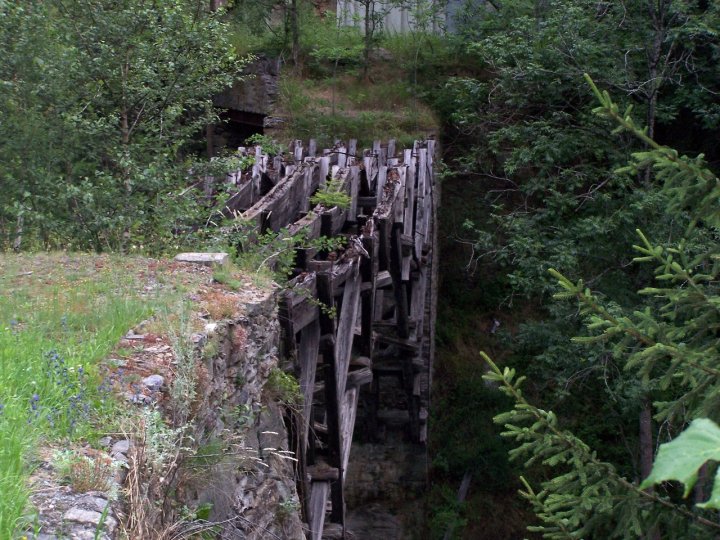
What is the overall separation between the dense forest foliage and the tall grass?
141cm

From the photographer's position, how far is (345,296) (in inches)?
249

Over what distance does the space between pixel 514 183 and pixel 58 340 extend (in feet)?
27.5

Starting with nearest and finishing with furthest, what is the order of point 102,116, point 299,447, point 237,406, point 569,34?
point 237,406 < point 299,447 < point 102,116 < point 569,34

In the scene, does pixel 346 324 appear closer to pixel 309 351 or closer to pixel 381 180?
pixel 309 351

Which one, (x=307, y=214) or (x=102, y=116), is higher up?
(x=102, y=116)

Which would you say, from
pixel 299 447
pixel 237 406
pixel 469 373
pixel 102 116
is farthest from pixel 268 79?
pixel 237 406

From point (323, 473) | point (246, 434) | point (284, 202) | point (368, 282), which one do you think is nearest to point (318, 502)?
point (323, 473)

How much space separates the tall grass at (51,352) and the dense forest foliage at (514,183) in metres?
1.41

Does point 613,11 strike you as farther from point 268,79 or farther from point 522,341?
point 268,79

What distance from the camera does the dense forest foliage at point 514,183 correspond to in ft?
11.2

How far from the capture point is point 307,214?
6.23 metres

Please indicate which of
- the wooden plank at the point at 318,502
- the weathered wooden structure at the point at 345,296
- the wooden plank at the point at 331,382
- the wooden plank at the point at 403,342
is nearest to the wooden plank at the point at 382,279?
the weathered wooden structure at the point at 345,296

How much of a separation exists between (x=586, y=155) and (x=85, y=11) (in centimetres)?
666

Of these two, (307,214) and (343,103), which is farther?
(343,103)
